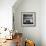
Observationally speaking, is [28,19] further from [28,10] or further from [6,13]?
[6,13]

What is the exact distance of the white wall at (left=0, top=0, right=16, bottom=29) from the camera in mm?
4701

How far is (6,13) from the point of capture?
4.75m

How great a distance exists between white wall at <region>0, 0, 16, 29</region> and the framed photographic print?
127 cm

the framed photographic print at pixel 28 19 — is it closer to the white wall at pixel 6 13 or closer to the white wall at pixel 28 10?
the white wall at pixel 28 10

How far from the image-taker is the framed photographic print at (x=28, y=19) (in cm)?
588

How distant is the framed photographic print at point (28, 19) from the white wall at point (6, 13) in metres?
1.27

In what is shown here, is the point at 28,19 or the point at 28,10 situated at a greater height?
the point at 28,10

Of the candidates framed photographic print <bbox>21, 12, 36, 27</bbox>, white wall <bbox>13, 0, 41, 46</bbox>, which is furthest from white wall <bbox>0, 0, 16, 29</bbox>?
framed photographic print <bbox>21, 12, 36, 27</bbox>

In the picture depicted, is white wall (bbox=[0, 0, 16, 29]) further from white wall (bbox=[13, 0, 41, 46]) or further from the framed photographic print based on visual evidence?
the framed photographic print

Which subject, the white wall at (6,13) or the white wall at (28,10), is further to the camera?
the white wall at (28,10)

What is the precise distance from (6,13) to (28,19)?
58.2 inches

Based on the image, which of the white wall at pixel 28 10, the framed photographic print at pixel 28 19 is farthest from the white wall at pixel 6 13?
the framed photographic print at pixel 28 19

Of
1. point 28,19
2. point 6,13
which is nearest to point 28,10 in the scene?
point 28,19

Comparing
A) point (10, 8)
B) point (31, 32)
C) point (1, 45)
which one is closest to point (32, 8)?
point (31, 32)
